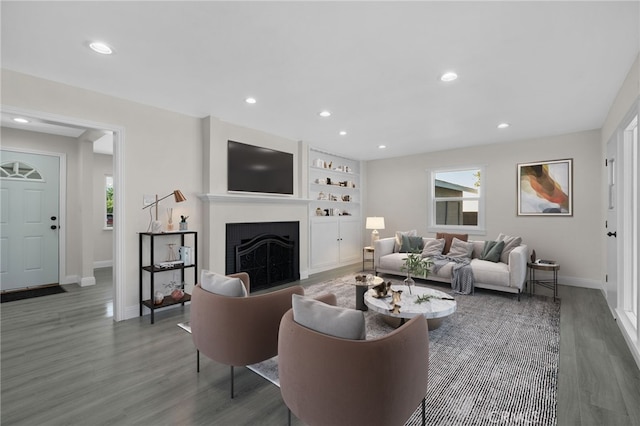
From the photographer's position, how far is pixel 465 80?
2.97 meters

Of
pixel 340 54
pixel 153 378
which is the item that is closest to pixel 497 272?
pixel 340 54

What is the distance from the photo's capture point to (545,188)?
17.1 ft

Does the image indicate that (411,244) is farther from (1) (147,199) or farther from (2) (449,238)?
(1) (147,199)

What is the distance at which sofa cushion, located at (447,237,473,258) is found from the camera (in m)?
5.08

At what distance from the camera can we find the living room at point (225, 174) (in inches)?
124

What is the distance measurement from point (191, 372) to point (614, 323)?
14.2 ft

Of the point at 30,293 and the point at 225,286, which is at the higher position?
the point at 225,286

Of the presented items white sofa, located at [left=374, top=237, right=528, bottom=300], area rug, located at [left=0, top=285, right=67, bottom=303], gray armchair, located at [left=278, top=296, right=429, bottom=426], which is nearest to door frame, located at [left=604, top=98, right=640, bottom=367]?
white sofa, located at [left=374, top=237, right=528, bottom=300]

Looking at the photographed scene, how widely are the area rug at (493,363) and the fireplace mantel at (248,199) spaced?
203 centimetres

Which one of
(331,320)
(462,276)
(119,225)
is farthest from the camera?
(462,276)

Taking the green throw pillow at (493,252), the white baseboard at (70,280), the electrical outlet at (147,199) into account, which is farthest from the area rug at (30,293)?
the green throw pillow at (493,252)

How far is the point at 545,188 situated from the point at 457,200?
1484mm

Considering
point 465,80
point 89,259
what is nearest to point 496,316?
point 465,80

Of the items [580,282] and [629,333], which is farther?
[580,282]
